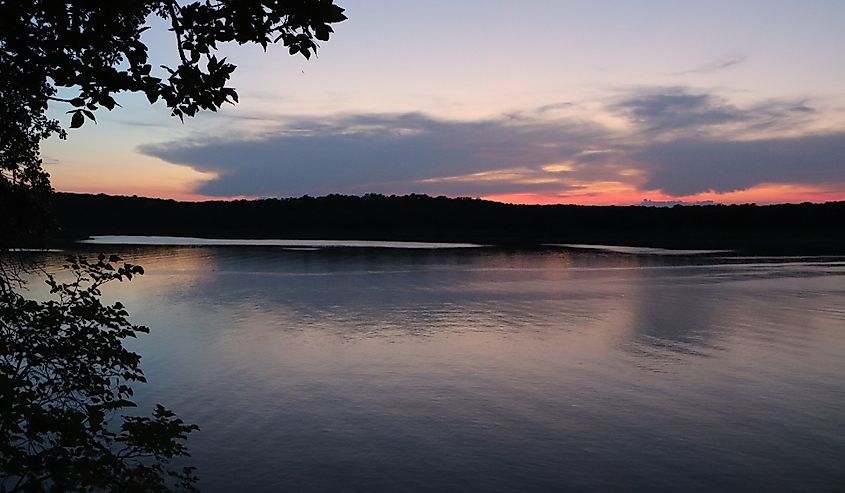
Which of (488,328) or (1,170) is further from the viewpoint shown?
(488,328)

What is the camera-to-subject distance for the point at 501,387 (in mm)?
15406

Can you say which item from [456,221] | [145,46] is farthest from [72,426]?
[456,221]

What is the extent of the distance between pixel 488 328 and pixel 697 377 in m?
7.82

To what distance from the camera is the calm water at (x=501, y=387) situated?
10.6 m

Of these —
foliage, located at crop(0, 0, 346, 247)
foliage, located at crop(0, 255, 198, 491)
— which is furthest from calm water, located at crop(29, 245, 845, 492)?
foliage, located at crop(0, 0, 346, 247)

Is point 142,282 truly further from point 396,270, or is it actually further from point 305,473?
point 305,473

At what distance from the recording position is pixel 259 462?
423 inches

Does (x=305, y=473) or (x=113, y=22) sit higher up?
(x=113, y=22)

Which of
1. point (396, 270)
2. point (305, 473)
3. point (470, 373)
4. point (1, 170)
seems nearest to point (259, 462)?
point (305, 473)

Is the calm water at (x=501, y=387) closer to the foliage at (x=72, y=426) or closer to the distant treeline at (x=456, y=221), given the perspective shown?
the foliage at (x=72, y=426)

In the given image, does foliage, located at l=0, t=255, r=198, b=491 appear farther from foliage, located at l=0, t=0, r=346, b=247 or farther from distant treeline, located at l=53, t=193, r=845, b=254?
distant treeline, located at l=53, t=193, r=845, b=254

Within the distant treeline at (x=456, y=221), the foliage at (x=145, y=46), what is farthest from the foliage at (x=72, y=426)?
the distant treeline at (x=456, y=221)

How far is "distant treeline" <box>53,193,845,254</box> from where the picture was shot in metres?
106

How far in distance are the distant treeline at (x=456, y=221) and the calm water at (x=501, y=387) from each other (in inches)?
2725
